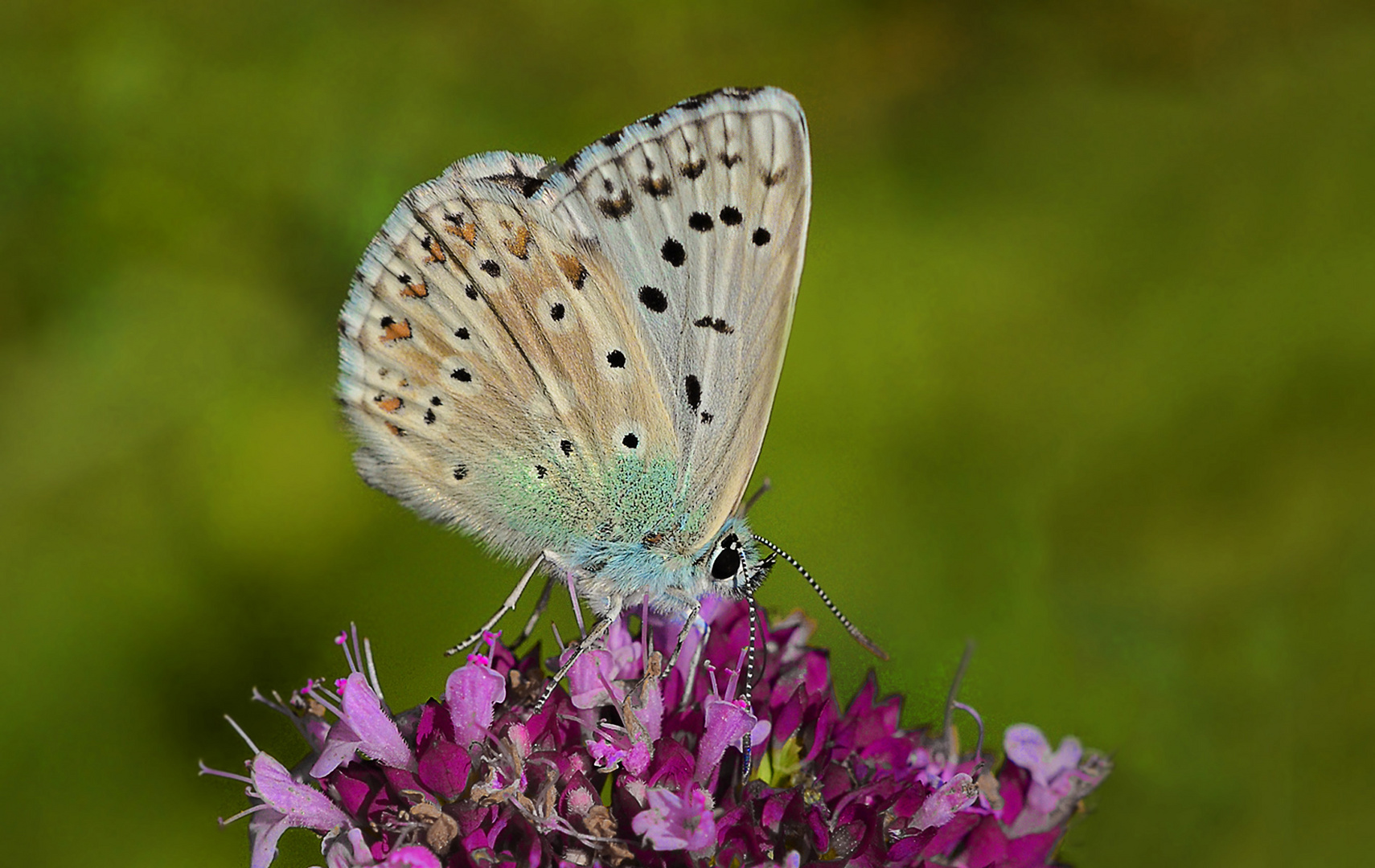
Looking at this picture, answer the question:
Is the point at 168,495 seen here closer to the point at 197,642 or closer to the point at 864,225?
the point at 197,642

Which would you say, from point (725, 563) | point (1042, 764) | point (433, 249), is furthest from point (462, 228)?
point (1042, 764)

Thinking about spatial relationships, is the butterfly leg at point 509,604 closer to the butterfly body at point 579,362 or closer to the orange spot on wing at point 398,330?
the butterfly body at point 579,362

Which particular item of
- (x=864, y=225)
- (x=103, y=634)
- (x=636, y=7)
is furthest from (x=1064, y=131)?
(x=103, y=634)

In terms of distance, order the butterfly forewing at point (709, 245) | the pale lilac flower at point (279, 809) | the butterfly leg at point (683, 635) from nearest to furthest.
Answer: the pale lilac flower at point (279, 809) → the butterfly leg at point (683, 635) → the butterfly forewing at point (709, 245)

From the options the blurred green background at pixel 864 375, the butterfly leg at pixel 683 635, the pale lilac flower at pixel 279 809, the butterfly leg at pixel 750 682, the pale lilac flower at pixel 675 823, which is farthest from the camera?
the blurred green background at pixel 864 375

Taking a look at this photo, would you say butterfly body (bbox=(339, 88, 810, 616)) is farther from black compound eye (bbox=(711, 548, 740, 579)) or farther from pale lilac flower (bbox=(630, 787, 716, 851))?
pale lilac flower (bbox=(630, 787, 716, 851))

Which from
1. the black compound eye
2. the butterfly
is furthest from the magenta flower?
the butterfly

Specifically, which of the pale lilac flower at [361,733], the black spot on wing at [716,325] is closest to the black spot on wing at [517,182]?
the black spot on wing at [716,325]
